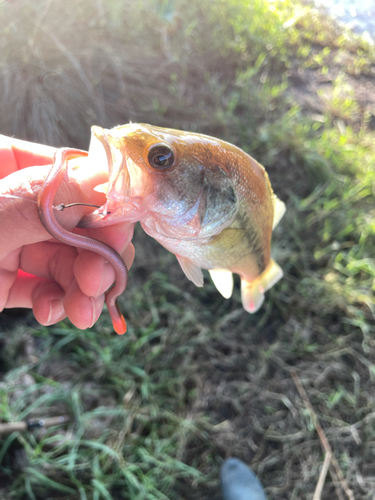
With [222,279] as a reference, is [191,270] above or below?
above

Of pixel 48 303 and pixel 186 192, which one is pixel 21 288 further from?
pixel 186 192

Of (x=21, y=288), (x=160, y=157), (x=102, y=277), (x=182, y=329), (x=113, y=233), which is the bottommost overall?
(x=182, y=329)

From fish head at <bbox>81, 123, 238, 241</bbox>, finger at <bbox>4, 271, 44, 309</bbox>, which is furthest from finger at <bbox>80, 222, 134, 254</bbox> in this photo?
finger at <bbox>4, 271, 44, 309</bbox>

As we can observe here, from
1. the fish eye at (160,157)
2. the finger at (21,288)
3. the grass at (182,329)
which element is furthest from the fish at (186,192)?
the grass at (182,329)

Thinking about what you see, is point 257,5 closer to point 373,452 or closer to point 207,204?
point 207,204

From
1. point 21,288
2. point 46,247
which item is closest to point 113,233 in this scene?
point 46,247

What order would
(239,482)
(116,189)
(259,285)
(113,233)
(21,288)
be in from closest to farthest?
(116,189) < (113,233) < (21,288) < (259,285) < (239,482)

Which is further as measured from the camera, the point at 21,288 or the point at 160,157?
the point at 21,288

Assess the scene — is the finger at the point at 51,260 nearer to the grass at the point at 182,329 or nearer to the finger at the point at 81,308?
the finger at the point at 81,308
